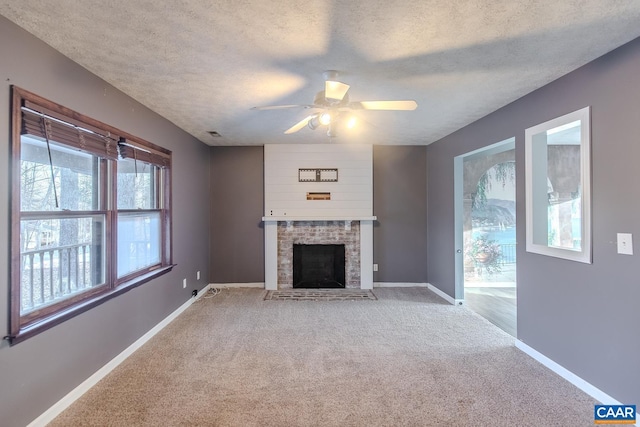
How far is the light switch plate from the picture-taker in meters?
2.05

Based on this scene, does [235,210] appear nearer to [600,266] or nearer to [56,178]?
[56,178]

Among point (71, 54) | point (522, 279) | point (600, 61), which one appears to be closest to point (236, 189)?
point (71, 54)

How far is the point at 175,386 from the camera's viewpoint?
2428 mm

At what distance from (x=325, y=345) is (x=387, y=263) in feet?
8.66

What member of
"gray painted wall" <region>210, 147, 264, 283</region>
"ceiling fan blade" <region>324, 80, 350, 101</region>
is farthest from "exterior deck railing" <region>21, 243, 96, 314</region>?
"gray painted wall" <region>210, 147, 264, 283</region>

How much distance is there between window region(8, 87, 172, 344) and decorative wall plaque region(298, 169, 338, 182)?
2.50 metres

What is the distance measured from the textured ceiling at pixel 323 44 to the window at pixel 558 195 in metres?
0.42

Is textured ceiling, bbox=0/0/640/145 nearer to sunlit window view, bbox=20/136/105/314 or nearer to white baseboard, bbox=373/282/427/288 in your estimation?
sunlit window view, bbox=20/136/105/314

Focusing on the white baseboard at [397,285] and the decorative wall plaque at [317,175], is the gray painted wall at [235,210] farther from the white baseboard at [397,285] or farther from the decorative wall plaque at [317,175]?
the white baseboard at [397,285]

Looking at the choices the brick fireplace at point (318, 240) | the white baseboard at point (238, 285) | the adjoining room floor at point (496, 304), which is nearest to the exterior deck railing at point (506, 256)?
the adjoining room floor at point (496, 304)

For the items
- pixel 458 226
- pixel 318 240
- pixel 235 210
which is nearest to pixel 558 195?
pixel 458 226

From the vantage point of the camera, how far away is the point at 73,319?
228cm

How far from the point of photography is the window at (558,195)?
2.38m

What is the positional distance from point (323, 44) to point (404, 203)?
3.86m
